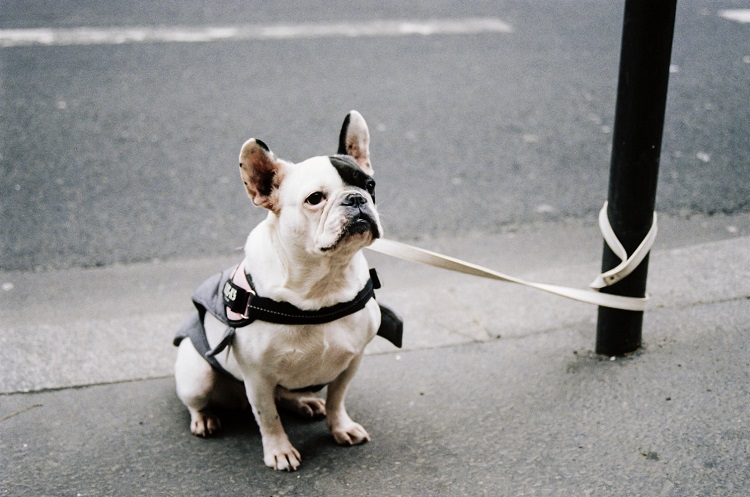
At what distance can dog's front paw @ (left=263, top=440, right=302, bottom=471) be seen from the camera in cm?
279

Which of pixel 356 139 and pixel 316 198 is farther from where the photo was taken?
pixel 356 139

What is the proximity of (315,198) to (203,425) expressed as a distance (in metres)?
1.04

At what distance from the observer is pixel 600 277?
10.4 feet

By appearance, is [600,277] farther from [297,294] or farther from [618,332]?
[297,294]

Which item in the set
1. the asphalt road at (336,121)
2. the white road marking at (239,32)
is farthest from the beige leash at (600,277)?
the white road marking at (239,32)

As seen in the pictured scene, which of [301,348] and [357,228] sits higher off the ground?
[357,228]

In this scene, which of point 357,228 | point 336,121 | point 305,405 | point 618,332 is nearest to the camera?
point 357,228

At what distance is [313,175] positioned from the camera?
250cm

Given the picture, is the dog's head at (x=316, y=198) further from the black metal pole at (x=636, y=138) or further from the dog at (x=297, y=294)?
the black metal pole at (x=636, y=138)

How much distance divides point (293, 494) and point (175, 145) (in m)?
3.69

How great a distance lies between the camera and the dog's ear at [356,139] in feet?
8.70

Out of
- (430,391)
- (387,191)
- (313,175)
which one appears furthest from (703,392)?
(387,191)

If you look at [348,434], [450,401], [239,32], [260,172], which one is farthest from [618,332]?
[239,32]

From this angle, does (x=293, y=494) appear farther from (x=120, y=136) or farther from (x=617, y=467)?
(x=120, y=136)
